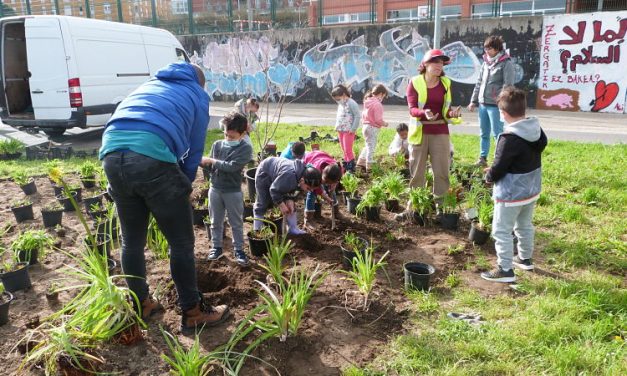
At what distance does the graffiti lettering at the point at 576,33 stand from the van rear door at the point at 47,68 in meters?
12.9

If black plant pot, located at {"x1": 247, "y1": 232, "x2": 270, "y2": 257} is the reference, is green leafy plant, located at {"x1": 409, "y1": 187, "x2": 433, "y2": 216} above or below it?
above

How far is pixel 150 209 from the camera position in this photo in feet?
9.13

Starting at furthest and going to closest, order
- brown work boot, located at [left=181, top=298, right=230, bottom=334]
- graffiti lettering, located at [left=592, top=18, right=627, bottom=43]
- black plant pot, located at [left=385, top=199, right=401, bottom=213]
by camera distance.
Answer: graffiti lettering, located at [left=592, top=18, right=627, bottom=43]
black plant pot, located at [left=385, top=199, right=401, bottom=213]
brown work boot, located at [left=181, top=298, right=230, bottom=334]

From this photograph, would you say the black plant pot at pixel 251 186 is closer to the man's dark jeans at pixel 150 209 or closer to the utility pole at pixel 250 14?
the man's dark jeans at pixel 150 209

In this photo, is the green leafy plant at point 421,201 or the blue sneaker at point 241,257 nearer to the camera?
the blue sneaker at point 241,257

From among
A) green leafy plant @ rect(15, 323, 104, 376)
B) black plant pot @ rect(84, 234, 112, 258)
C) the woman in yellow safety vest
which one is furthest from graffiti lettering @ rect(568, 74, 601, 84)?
green leafy plant @ rect(15, 323, 104, 376)

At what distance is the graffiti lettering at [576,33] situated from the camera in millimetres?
12672

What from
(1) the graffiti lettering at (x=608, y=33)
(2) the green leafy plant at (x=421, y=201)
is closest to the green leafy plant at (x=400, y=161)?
(2) the green leafy plant at (x=421, y=201)

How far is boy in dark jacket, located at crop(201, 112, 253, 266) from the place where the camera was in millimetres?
3963

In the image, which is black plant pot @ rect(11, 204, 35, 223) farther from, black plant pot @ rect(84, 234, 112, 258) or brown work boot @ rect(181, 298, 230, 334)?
brown work boot @ rect(181, 298, 230, 334)

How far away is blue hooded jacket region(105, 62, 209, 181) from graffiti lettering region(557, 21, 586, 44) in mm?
13123

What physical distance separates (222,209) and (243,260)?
53 cm

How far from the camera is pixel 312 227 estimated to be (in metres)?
4.96

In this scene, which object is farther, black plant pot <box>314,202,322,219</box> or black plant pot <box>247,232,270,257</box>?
black plant pot <box>314,202,322,219</box>
